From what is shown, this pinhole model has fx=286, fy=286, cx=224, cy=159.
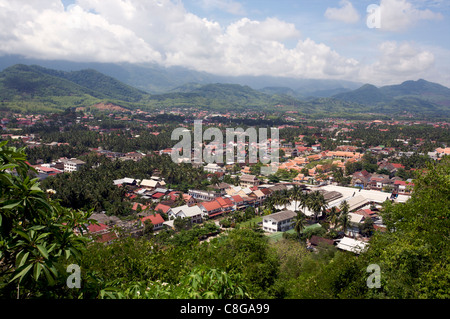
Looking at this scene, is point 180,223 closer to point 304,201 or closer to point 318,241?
point 318,241

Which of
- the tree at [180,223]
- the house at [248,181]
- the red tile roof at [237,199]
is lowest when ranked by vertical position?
the tree at [180,223]

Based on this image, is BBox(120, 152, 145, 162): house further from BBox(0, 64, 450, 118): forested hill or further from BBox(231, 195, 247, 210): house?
BBox(0, 64, 450, 118): forested hill

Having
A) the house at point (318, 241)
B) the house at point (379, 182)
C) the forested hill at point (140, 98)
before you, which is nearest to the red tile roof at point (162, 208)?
the house at point (318, 241)

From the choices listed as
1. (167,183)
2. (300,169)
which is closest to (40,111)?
(167,183)

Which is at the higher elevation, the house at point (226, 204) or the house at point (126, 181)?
the house at point (126, 181)

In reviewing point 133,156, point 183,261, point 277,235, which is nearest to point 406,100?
point 133,156

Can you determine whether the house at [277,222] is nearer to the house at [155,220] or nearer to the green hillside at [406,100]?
the house at [155,220]

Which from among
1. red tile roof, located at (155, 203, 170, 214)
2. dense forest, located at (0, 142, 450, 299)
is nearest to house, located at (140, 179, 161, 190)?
red tile roof, located at (155, 203, 170, 214)
